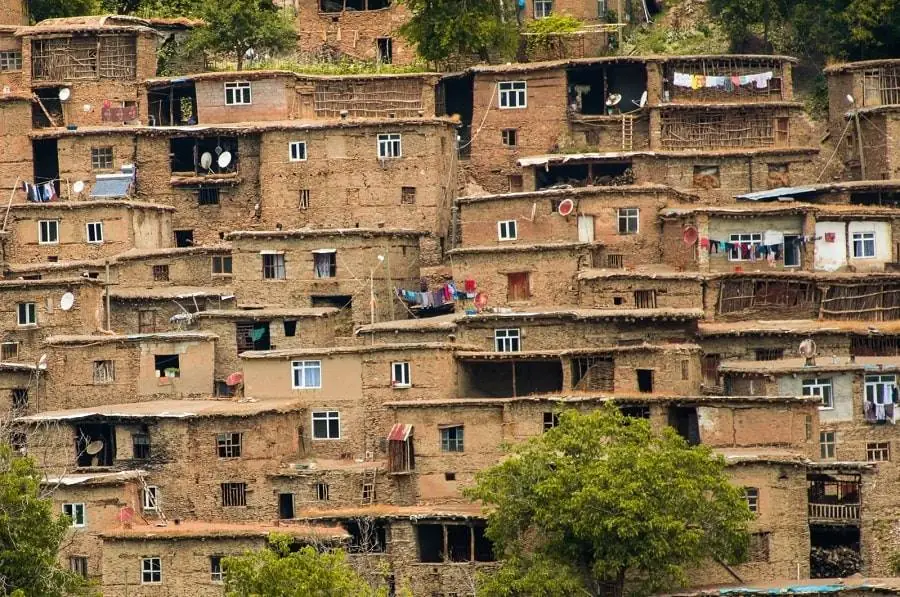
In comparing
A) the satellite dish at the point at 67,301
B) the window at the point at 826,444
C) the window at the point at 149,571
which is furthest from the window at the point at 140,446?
the window at the point at 826,444

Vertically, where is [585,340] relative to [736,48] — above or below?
below

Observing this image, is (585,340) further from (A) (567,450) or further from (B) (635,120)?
(B) (635,120)

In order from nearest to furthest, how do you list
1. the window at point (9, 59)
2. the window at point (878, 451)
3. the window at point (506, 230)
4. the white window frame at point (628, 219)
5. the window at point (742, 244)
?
the window at point (878, 451) → the window at point (742, 244) → the white window frame at point (628, 219) → the window at point (506, 230) → the window at point (9, 59)

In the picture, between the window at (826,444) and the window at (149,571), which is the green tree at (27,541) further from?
the window at (826,444)

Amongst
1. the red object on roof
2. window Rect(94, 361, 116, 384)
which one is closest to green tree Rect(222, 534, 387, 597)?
the red object on roof

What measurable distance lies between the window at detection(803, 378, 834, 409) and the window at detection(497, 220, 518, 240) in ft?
37.9

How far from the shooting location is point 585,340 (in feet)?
241

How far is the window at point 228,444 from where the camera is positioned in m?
72.7

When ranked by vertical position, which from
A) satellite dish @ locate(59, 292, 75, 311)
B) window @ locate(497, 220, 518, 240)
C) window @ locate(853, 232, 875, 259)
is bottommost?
satellite dish @ locate(59, 292, 75, 311)

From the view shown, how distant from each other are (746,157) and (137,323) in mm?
18417

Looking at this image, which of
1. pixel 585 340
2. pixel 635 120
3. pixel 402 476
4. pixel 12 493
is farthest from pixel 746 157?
pixel 12 493

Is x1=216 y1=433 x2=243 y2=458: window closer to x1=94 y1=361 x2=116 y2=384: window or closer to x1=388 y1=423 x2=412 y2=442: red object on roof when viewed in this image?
x1=388 y1=423 x2=412 y2=442: red object on roof

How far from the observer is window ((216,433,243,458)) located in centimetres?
7269

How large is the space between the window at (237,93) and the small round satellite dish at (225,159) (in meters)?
1.62
